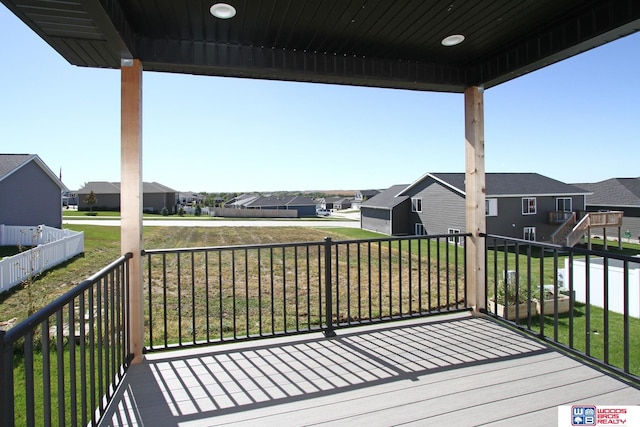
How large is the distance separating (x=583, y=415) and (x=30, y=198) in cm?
1572

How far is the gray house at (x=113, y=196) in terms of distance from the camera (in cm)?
2864

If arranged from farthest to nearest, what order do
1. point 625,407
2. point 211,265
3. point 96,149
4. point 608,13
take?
point 211,265, point 96,149, point 608,13, point 625,407

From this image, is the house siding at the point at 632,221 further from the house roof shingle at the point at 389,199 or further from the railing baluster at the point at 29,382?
the railing baluster at the point at 29,382

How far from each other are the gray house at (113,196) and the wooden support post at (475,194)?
93.9 feet

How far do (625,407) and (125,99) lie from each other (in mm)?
3467

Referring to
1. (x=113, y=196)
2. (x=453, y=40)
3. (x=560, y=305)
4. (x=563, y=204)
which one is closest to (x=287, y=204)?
(x=113, y=196)

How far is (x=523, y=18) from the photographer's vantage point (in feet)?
8.19

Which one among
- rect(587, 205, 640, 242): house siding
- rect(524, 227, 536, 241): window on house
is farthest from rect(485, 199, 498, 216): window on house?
rect(587, 205, 640, 242): house siding

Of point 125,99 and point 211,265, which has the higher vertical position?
point 125,99

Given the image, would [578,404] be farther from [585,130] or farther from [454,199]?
[454,199]

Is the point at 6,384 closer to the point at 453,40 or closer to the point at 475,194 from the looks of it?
the point at 453,40

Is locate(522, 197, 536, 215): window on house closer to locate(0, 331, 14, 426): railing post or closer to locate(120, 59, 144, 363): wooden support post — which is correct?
locate(120, 59, 144, 363): wooden support post

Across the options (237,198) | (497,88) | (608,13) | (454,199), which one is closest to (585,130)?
(454,199)

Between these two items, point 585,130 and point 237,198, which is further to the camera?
point 237,198
